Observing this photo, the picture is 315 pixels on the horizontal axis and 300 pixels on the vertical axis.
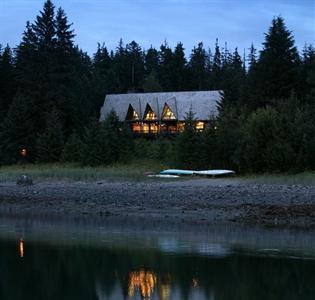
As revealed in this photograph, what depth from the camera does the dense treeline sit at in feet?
131

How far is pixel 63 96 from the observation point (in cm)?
6581

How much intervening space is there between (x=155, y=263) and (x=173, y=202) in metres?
11.9

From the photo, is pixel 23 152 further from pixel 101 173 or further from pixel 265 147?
pixel 265 147

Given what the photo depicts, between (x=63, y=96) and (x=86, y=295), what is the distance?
181 feet

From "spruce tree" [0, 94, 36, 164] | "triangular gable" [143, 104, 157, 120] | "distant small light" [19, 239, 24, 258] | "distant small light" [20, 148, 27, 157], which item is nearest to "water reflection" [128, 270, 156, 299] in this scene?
"distant small light" [19, 239, 24, 258]

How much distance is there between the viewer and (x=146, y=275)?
13719mm

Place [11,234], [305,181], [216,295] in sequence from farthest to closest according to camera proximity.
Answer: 1. [305,181]
2. [11,234]
3. [216,295]

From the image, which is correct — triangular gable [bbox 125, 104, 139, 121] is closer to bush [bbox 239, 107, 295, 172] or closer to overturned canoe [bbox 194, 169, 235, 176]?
bush [bbox 239, 107, 295, 172]

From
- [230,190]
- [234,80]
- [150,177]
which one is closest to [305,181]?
[230,190]

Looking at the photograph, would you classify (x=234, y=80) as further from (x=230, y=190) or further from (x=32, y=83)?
(x=230, y=190)

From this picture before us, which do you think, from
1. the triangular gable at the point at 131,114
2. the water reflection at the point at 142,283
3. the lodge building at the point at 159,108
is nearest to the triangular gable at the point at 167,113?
the lodge building at the point at 159,108

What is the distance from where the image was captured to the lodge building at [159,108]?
235ft

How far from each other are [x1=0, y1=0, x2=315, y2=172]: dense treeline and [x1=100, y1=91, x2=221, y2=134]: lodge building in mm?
2838

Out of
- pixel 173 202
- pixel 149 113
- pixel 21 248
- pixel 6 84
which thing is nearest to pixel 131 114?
pixel 149 113
